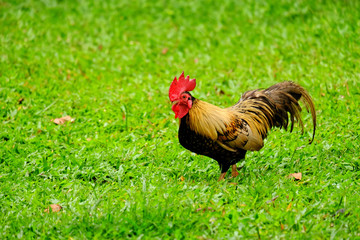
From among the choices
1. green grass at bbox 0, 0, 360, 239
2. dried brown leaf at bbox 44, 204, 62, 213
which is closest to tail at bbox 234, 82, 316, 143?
green grass at bbox 0, 0, 360, 239

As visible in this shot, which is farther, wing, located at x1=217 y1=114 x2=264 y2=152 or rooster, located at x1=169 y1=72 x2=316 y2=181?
wing, located at x1=217 y1=114 x2=264 y2=152

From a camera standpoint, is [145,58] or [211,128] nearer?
[211,128]

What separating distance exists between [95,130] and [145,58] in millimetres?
2612

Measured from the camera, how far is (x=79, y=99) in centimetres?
661

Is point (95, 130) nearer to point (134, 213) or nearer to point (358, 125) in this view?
point (134, 213)

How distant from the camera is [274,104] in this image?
4.64 m

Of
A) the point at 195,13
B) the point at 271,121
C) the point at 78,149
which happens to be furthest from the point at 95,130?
the point at 195,13

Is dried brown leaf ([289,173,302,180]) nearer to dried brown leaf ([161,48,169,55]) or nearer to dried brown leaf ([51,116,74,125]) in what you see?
dried brown leaf ([51,116,74,125])

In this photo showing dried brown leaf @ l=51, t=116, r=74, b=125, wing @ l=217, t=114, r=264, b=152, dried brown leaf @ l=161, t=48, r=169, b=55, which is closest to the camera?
wing @ l=217, t=114, r=264, b=152

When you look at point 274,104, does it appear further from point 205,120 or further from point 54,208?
point 54,208

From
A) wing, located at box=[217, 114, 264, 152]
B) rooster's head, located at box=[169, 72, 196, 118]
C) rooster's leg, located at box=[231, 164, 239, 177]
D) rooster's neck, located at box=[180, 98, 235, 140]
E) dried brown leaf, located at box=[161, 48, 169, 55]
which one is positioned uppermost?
rooster's head, located at box=[169, 72, 196, 118]

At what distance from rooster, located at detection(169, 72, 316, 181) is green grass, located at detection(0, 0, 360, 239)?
0.39 meters

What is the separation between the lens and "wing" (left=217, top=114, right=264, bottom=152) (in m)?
4.27

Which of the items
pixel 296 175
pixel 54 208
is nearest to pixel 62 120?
pixel 54 208
